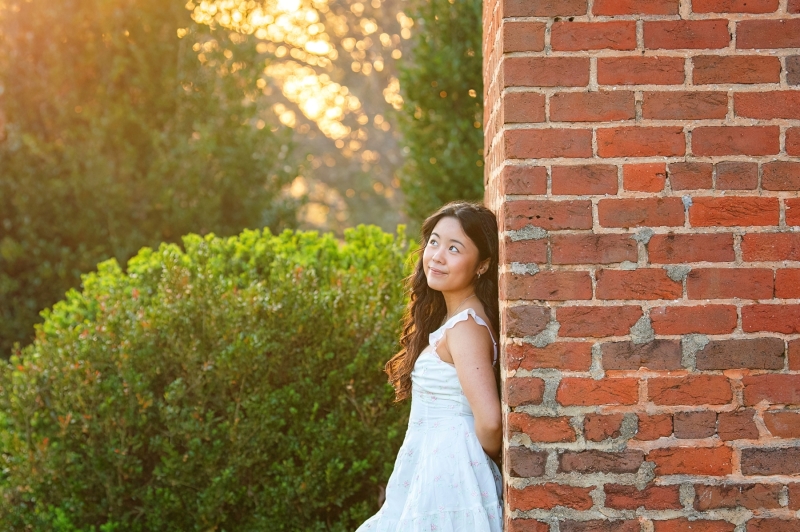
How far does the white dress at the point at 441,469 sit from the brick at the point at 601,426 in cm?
46

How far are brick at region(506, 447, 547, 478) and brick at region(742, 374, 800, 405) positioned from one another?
65cm

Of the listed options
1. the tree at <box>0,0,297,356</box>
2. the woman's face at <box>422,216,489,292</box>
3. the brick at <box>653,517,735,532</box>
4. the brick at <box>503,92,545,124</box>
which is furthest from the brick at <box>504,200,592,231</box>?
the tree at <box>0,0,297,356</box>

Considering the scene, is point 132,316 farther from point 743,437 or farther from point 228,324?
point 743,437

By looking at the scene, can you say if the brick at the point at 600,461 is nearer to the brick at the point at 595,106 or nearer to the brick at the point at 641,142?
the brick at the point at 641,142

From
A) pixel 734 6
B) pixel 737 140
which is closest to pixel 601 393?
pixel 737 140

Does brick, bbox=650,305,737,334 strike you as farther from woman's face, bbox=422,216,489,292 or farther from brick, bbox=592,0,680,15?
brick, bbox=592,0,680,15

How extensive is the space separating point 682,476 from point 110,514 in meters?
2.83

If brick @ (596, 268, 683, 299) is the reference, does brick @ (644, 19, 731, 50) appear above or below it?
above

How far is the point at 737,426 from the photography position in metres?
2.41

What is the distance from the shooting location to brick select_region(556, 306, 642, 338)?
2422 mm

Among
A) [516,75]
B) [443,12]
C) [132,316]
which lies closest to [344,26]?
[443,12]

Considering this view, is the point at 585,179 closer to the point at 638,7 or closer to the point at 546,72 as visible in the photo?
the point at 546,72

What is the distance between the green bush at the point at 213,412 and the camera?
3.81 metres

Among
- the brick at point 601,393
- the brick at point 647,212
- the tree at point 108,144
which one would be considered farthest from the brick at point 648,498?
the tree at point 108,144
